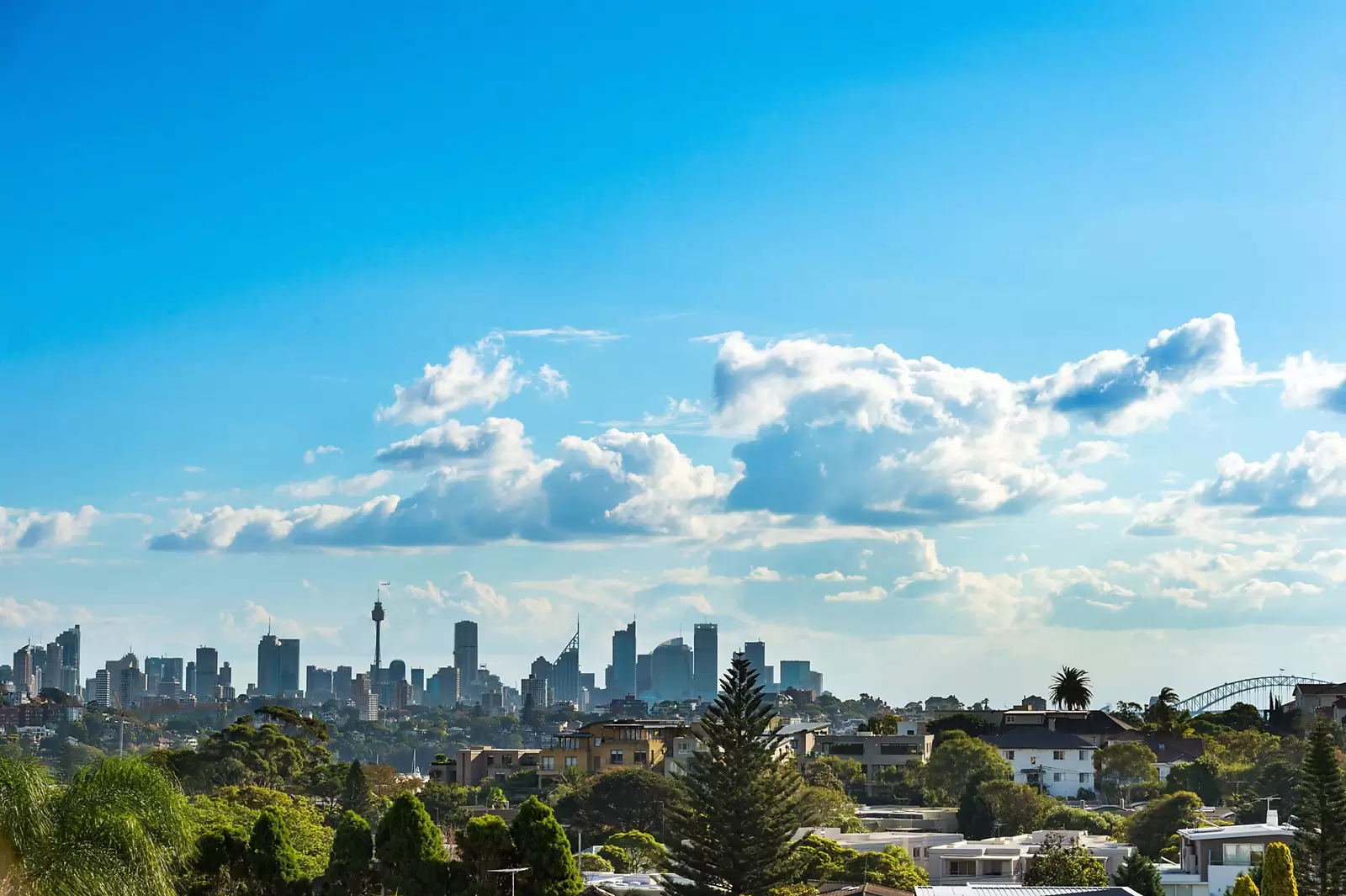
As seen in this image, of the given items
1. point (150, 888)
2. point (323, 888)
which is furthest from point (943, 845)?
point (150, 888)

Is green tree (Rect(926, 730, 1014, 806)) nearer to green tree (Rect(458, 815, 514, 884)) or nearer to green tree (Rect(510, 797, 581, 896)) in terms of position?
green tree (Rect(510, 797, 581, 896))

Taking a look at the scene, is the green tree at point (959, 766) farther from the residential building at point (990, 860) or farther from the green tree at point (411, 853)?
the green tree at point (411, 853)

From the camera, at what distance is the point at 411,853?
42.5m

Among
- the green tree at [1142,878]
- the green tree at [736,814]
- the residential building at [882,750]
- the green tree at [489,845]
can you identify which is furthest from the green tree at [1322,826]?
the residential building at [882,750]

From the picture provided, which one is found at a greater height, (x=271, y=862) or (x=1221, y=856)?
(x=271, y=862)

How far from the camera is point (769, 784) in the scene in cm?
4062

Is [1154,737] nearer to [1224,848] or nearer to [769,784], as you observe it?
[1224,848]

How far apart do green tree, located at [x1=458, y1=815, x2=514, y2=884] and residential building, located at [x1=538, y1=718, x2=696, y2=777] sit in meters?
53.3

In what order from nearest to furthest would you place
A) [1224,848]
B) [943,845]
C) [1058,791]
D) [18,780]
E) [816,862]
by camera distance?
[18,780] < [1224,848] < [816,862] < [943,845] < [1058,791]

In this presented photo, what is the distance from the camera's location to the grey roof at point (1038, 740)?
94.0m

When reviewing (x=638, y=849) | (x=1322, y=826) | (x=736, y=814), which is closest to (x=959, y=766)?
(x=638, y=849)

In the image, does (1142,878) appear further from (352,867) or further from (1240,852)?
(352,867)

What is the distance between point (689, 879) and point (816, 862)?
14.5 meters

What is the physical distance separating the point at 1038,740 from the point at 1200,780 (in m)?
16.5
